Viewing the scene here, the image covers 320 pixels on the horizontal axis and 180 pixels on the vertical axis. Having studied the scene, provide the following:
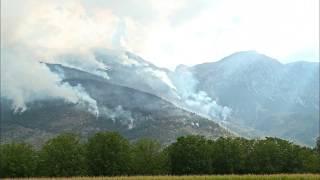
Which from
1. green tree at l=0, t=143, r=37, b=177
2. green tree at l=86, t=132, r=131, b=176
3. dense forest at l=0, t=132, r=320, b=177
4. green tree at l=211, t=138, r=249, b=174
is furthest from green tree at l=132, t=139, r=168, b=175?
green tree at l=0, t=143, r=37, b=177

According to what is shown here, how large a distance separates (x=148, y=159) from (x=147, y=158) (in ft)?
1.25

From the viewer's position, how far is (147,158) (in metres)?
105

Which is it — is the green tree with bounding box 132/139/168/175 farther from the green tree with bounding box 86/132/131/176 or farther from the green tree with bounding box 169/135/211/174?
the green tree with bounding box 169/135/211/174

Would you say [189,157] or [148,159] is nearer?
[189,157]

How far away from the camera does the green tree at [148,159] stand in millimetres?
101125

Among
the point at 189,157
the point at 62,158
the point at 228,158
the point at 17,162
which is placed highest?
the point at 228,158

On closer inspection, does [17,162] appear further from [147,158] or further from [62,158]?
[147,158]

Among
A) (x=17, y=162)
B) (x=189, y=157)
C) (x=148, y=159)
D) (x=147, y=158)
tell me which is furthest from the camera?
(x=147, y=158)

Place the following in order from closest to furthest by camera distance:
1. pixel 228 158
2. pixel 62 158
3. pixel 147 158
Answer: pixel 62 158 < pixel 147 158 < pixel 228 158

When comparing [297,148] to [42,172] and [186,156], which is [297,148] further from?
[42,172]

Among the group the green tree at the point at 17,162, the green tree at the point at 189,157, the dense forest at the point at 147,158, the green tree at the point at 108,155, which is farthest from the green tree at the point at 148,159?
the green tree at the point at 17,162

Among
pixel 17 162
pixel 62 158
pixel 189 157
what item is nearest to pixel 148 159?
pixel 189 157

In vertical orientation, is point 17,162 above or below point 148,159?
below

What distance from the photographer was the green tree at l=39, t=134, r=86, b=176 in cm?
9700
